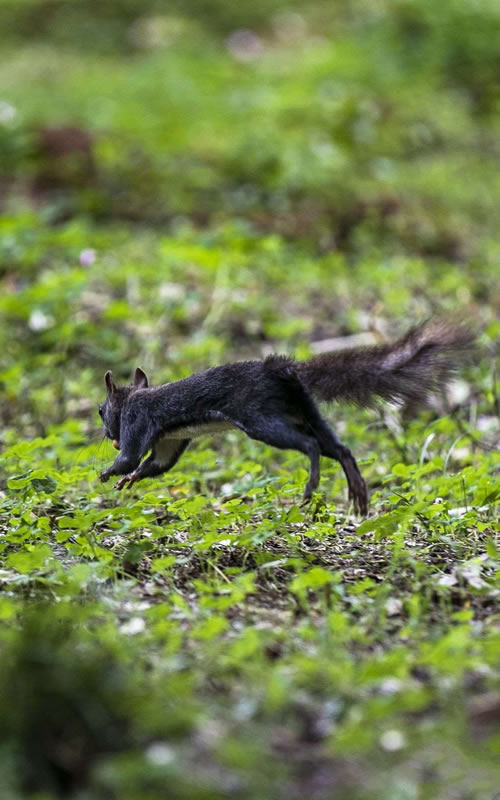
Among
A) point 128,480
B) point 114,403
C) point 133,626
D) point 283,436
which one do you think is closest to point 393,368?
point 283,436

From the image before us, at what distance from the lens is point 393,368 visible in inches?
168

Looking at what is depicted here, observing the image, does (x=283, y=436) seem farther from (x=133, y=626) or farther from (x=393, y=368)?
(x=133, y=626)

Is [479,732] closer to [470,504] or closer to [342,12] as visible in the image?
[470,504]

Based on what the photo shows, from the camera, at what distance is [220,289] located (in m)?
8.16

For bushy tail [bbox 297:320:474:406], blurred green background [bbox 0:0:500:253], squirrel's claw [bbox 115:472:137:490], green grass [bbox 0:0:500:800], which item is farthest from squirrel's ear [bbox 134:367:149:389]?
blurred green background [bbox 0:0:500:253]

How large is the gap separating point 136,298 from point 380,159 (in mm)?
4636

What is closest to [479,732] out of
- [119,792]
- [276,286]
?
[119,792]

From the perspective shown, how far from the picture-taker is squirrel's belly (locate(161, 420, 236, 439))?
448cm

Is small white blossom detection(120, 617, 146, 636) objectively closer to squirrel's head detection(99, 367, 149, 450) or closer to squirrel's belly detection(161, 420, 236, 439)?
squirrel's belly detection(161, 420, 236, 439)

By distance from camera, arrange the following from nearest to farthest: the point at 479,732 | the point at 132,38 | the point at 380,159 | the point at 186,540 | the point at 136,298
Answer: the point at 479,732 < the point at 186,540 < the point at 136,298 < the point at 380,159 < the point at 132,38

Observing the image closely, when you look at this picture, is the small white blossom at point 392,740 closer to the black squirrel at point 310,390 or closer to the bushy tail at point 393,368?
the black squirrel at point 310,390

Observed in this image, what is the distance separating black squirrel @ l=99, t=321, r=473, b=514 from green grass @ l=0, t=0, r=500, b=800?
0.30 metres

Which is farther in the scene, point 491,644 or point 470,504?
point 470,504

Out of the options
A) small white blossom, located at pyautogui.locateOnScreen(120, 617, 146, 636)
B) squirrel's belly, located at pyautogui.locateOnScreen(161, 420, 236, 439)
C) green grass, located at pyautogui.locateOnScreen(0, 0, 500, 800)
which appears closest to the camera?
green grass, located at pyautogui.locateOnScreen(0, 0, 500, 800)
